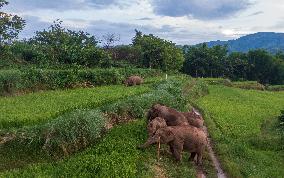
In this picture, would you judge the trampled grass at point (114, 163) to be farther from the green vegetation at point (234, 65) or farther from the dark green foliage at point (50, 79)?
the green vegetation at point (234, 65)

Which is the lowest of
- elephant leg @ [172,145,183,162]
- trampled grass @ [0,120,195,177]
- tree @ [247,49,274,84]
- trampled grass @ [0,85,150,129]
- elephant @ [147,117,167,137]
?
tree @ [247,49,274,84]

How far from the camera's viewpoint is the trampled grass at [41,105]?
1804 centimetres

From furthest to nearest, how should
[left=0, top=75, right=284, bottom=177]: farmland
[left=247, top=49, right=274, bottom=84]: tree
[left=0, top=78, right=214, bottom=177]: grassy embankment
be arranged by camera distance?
1. [left=247, top=49, right=274, bottom=84]: tree
2. [left=0, top=75, right=284, bottom=177]: farmland
3. [left=0, top=78, right=214, bottom=177]: grassy embankment

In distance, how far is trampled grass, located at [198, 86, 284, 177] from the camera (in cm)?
1816

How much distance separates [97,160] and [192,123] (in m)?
7.73

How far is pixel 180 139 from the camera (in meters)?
16.3

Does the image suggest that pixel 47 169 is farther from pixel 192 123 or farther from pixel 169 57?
pixel 169 57

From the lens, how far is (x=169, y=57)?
6862 cm

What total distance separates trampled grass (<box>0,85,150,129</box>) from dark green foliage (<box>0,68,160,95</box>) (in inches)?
55.3

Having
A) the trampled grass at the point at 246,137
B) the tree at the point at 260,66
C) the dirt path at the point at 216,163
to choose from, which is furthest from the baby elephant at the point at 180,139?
the tree at the point at 260,66

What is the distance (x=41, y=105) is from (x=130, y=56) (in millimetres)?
50267

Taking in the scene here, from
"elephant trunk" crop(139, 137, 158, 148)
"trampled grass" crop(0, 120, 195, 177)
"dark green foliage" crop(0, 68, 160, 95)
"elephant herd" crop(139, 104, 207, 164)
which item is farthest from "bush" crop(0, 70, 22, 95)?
"elephant trunk" crop(139, 137, 158, 148)

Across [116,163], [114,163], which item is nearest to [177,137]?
[116,163]

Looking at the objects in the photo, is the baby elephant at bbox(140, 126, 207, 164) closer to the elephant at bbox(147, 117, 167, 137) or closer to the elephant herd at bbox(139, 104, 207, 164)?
the elephant herd at bbox(139, 104, 207, 164)
